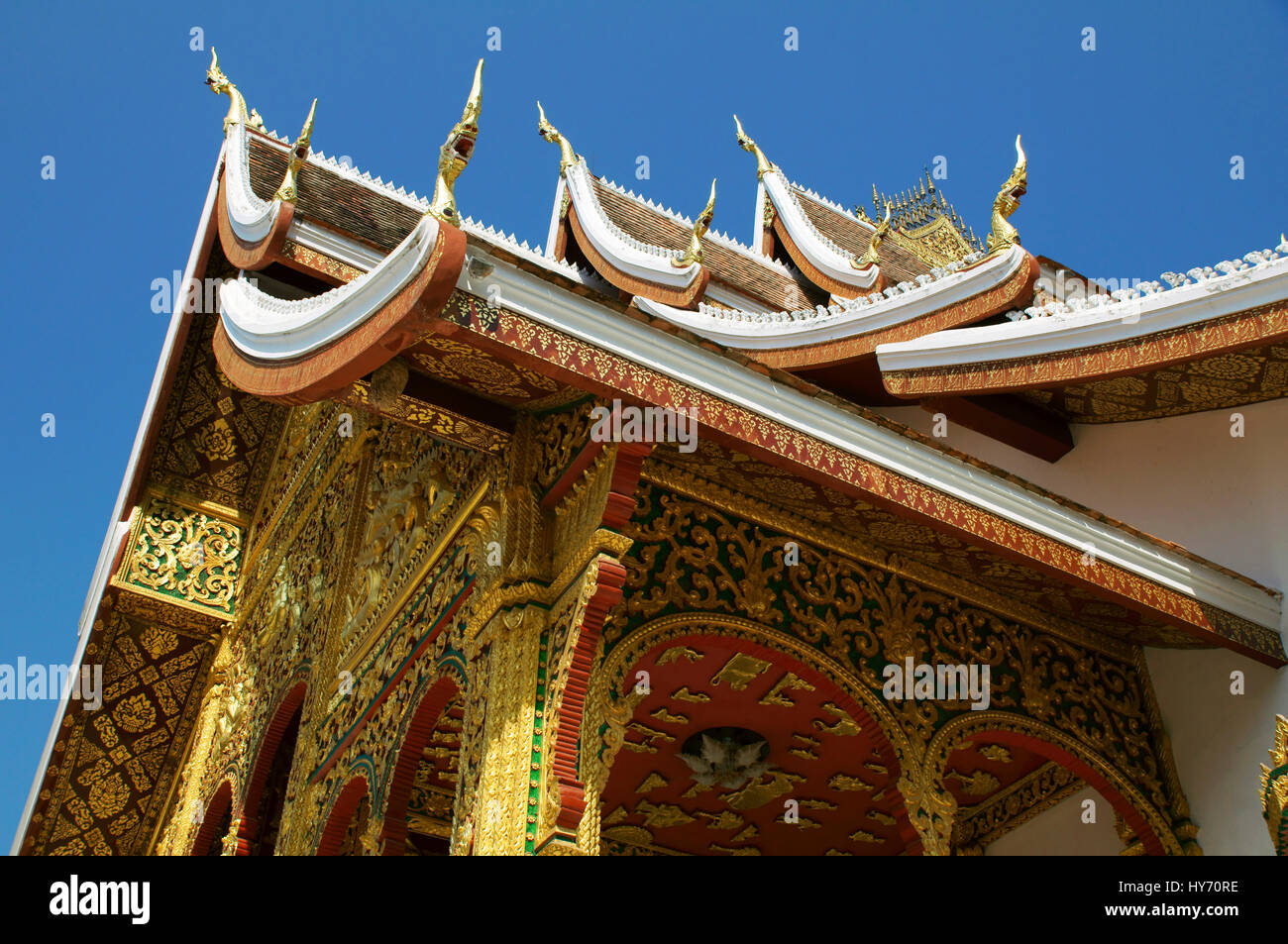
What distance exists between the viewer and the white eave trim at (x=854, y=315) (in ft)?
16.9

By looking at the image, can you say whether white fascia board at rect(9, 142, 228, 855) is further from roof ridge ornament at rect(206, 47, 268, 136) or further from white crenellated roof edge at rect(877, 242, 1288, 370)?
white crenellated roof edge at rect(877, 242, 1288, 370)

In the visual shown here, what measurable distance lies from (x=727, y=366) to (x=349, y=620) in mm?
2493

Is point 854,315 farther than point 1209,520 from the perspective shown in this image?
Yes

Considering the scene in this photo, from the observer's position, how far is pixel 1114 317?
→ 4477mm

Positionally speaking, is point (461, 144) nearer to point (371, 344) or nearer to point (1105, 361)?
point (371, 344)

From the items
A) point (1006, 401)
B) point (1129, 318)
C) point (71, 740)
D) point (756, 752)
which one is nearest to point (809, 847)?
point (756, 752)

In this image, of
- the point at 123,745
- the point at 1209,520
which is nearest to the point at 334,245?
the point at 1209,520

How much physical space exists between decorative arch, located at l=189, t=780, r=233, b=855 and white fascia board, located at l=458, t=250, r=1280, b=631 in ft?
13.8

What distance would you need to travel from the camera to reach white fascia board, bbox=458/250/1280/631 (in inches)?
137

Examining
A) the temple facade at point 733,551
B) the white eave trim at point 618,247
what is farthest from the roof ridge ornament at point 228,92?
the white eave trim at point 618,247

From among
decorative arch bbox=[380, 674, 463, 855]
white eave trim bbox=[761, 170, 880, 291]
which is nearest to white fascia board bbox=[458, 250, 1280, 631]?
decorative arch bbox=[380, 674, 463, 855]

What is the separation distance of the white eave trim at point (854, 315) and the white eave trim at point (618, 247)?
126 cm

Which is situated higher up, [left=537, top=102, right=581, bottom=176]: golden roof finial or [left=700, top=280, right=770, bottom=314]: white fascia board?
[left=537, top=102, right=581, bottom=176]: golden roof finial

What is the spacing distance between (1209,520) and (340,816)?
352cm
